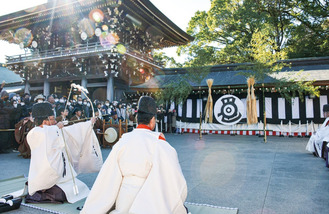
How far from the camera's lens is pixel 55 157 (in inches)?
128

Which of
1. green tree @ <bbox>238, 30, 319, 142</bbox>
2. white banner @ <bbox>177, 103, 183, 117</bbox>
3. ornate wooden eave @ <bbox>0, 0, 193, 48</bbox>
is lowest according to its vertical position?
white banner @ <bbox>177, 103, 183, 117</bbox>

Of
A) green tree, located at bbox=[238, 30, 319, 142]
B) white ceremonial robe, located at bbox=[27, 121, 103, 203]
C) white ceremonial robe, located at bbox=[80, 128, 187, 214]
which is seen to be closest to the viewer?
white ceremonial robe, located at bbox=[80, 128, 187, 214]

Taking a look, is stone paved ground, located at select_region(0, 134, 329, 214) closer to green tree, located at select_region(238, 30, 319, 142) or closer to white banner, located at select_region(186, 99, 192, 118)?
green tree, located at select_region(238, 30, 319, 142)

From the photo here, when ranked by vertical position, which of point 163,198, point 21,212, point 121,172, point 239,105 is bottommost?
point 21,212

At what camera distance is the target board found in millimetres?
10000

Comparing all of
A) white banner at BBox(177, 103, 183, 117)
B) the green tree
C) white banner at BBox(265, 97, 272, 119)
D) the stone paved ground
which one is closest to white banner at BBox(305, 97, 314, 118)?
the green tree

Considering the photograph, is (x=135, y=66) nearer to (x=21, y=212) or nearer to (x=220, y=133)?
(x=220, y=133)

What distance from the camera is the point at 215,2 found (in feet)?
73.6

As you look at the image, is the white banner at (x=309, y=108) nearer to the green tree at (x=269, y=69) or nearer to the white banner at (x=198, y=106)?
the green tree at (x=269, y=69)

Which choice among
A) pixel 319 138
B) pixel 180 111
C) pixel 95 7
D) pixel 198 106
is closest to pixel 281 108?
pixel 198 106

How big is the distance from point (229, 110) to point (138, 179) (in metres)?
8.91

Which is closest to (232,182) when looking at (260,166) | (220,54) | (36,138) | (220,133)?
(260,166)

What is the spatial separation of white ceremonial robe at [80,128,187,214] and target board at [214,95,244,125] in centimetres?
860

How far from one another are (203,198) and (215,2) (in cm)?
2273
